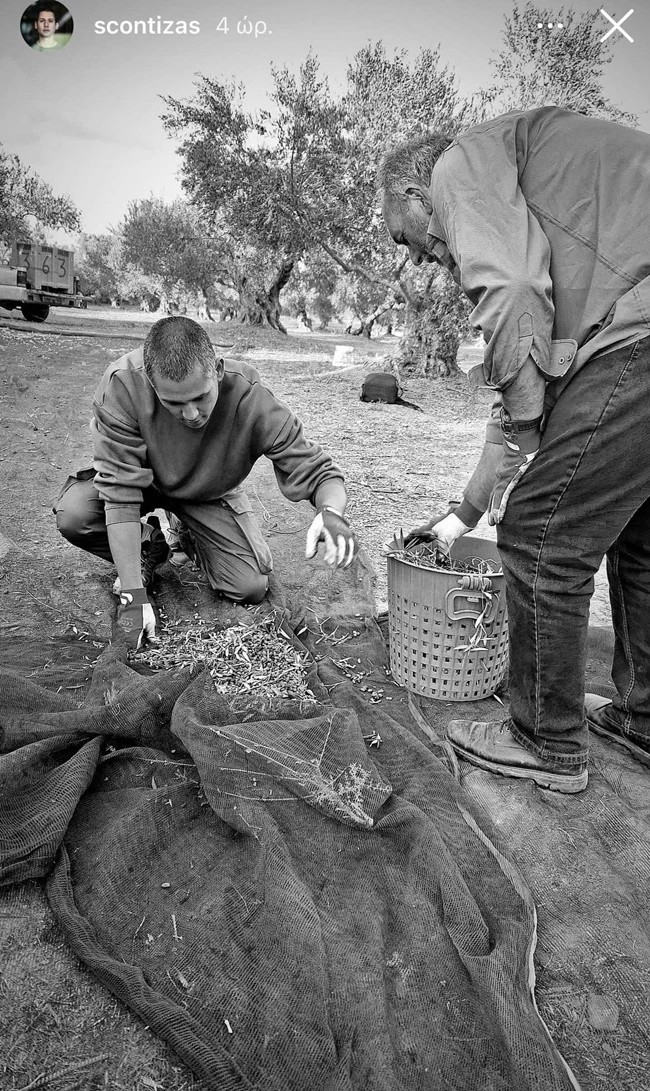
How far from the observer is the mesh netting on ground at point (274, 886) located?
1.22 meters

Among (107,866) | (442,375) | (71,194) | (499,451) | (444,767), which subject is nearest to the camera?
(107,866)

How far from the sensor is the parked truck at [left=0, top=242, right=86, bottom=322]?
1428 centimetres

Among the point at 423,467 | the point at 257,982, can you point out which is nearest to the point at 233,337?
the point at 423,467

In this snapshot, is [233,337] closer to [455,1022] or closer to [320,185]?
[320,185]

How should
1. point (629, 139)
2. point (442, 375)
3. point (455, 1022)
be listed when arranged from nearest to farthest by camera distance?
point (455, 1022) < point (629, 139) < point (442, 375)

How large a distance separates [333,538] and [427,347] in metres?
9.81

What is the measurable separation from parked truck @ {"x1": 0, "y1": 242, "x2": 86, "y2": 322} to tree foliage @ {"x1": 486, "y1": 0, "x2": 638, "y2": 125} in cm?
935

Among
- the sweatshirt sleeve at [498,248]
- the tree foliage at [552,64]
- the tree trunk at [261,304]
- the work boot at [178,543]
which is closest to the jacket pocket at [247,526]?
the work boot at [178,543]

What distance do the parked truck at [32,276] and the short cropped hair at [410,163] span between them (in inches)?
542

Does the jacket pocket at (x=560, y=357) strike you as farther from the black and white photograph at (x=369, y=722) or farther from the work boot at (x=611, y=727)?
the work boot at (x=611, y=727)

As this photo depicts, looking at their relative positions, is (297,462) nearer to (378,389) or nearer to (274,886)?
(274,886)

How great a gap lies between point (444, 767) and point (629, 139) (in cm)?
162

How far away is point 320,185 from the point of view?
1221 cm

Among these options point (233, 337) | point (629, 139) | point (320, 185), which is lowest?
point (233, 337)
